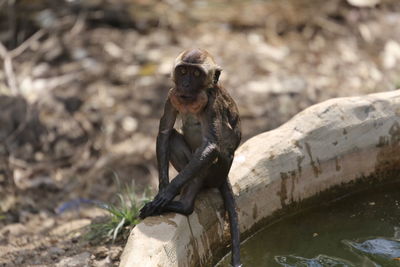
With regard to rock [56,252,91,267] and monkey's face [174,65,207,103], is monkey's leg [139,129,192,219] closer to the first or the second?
monkey's face [174,65,207,103]

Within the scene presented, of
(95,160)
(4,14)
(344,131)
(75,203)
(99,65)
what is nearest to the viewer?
(344,131)

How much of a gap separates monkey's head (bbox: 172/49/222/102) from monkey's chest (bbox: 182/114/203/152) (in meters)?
0.31

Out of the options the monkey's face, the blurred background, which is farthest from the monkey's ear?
the blurred background

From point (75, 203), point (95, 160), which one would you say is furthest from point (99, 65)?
point (75, 203)

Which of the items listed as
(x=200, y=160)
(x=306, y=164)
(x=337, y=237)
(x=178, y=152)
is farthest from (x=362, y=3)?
(x=200, y=160)

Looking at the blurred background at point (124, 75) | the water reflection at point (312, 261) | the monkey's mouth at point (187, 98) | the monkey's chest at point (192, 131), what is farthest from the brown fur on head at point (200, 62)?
the blurred background at point (124, 75)

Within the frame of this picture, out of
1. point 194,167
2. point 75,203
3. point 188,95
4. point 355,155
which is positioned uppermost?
point 188,95

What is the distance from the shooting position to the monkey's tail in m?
3.82

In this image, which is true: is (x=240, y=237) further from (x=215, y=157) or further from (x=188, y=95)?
(x=188, y=95)

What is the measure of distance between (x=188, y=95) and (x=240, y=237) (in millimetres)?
993

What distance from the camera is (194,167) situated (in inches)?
156

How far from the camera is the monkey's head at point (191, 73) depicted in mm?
3922

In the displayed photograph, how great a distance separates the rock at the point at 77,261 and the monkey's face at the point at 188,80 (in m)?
1.23

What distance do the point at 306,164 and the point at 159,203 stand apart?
1146 millimetres
